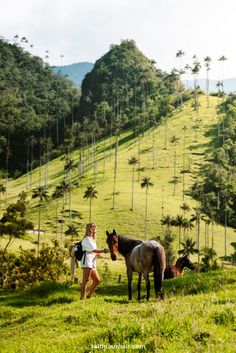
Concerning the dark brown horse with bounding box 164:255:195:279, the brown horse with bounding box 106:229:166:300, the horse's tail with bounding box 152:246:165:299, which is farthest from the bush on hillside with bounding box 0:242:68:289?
the horse's tail with bounding box 152:246:165:299

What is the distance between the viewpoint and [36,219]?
6722 inches

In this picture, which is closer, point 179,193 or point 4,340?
point 4,340

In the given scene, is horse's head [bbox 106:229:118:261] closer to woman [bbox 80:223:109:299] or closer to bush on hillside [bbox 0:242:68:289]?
woman [bbox 80:223:109:299]

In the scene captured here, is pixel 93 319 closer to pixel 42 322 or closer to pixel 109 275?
pixel 42 322

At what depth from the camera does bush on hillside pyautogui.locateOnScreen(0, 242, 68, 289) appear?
134ft

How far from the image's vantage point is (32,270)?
43.4 metres

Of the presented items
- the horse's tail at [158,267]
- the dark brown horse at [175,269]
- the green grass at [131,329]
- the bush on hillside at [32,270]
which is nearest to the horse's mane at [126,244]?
the horse's tail at [158,267]

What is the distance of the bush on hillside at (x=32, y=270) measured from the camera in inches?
1609

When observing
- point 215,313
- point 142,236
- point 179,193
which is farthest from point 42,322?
point 179,193

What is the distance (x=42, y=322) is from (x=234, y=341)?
8.02 m

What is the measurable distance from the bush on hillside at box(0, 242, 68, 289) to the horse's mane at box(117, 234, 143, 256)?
66.0 ft

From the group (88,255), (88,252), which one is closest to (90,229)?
(88,252)

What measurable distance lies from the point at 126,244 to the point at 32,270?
2515 cm

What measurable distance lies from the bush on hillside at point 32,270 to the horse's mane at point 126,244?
20.1 m
